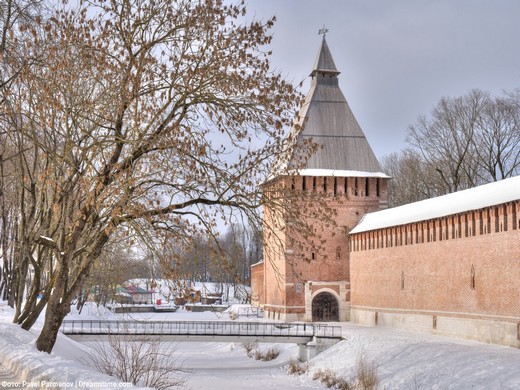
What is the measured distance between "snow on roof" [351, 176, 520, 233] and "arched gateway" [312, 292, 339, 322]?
3154mm

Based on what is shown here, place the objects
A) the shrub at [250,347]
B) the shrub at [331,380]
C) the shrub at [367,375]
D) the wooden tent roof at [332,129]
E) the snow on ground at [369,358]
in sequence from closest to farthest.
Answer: the snow on ground at [369,358]
the shrub at [367,375]
the shrub at [331,380]
the shrub at [250,347]
the wooden tent roof at [332,129]

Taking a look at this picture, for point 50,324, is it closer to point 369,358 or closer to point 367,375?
point 367,375

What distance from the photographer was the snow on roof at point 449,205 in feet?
59.3

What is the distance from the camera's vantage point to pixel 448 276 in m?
20.1

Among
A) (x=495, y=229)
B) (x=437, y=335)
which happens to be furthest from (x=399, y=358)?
(x=495, y=229)

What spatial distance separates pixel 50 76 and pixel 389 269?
1807 cm

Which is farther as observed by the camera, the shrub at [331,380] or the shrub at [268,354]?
the shrub at [268,354]

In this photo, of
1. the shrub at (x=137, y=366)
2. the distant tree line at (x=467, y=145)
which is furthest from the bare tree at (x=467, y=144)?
the shrub at (x=137, y=366)

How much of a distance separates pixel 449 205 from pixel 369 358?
5538 millimetres

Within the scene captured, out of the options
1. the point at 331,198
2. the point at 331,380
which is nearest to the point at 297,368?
the point at 331,380

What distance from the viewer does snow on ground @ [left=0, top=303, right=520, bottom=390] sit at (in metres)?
14.1

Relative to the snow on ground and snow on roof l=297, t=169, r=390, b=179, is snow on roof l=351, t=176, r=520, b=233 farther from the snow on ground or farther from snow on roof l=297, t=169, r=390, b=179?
the snow on ground

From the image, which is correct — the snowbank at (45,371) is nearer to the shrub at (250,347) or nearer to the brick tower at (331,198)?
the shrub at (250,347)

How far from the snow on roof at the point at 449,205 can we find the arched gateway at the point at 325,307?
3154 millimetres
